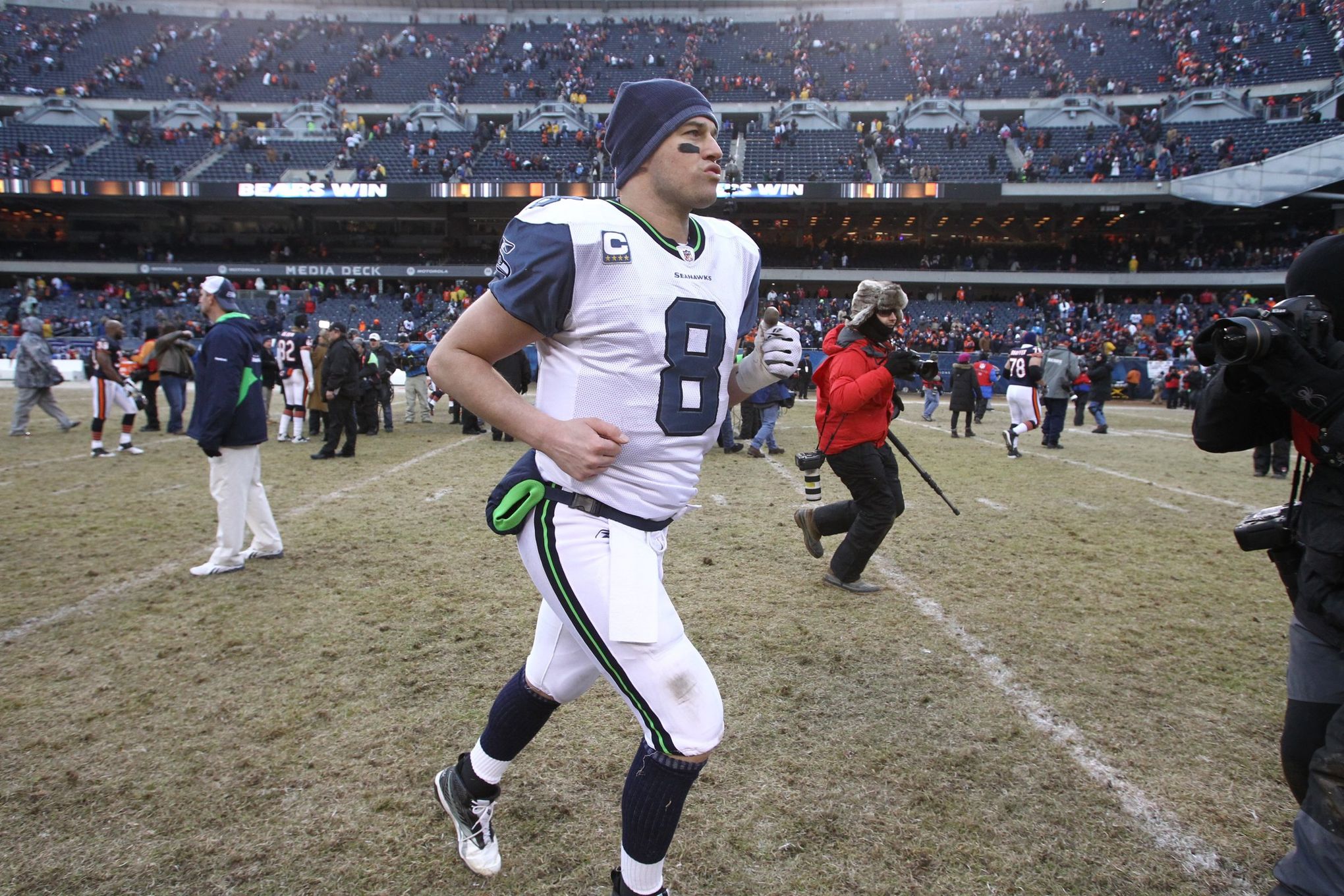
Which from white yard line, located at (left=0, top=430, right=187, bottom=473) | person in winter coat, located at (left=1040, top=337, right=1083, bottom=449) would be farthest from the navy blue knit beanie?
person in winter coat, located at (left=1040, top=337, right=1083, bottom=449)

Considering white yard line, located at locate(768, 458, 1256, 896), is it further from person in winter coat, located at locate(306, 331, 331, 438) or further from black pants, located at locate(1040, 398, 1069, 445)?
person in winter coat, located at locate(306, 331, 331, 438)

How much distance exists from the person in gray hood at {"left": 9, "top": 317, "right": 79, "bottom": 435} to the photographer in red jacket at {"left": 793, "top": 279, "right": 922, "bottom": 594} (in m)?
12.7

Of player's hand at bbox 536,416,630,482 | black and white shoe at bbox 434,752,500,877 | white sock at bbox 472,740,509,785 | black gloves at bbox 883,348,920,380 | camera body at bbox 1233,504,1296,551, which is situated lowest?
black and white shoe at bbox 434,752,500,877

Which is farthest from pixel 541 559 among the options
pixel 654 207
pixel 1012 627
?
pixel 1012 627

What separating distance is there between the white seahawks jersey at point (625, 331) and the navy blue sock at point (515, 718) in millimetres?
798

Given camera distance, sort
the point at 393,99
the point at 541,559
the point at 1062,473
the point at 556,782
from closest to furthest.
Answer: the point at 541,559 < the point at 556,782 < the point at 1062,473 < the point at 393,99

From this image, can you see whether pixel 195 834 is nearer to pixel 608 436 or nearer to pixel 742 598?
pixel 608 436

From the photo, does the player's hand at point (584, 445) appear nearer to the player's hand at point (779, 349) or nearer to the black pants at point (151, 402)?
the player's hand at point (779, 349)

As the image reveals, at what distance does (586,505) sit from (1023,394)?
12.9 meters

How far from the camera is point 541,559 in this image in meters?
2.08

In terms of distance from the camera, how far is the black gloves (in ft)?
16.2

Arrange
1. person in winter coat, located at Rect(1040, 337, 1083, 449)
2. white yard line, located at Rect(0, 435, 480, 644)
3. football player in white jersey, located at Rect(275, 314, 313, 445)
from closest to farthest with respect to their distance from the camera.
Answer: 1. white yard line, located at Rect(0, 435, 480, 644)
2. football player in white jersey, located at Rect(275, 314, 313, 445)
3. person in winter coat, located at Rect(1040, 337, 1083, 449)

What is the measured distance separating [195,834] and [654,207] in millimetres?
2619

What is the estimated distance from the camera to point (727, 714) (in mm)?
3629
